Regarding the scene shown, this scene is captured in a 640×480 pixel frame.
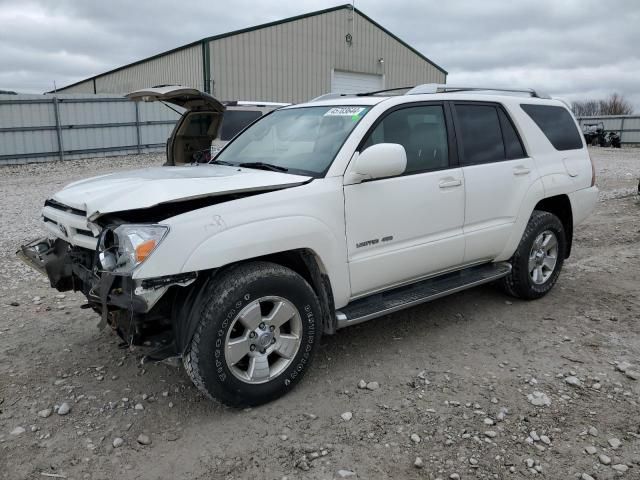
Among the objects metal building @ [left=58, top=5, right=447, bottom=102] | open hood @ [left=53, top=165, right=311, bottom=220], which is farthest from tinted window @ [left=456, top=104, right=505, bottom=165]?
metal building @ [left=58, top=5, right=447, bottom=102]

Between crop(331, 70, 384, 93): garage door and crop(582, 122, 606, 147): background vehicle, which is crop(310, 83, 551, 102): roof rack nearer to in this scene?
crop(331, 70, 384, 93): garage door

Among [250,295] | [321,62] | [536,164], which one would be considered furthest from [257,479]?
[321,62]

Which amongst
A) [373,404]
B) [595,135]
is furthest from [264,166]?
[595,135]

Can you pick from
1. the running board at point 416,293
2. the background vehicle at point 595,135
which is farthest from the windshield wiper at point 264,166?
the background vehicle at point 595,135

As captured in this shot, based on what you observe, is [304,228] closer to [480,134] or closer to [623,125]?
[480,134]

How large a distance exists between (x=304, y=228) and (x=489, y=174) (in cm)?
189

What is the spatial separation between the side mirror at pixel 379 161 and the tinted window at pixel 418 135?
311mm

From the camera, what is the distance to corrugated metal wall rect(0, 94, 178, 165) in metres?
16.7

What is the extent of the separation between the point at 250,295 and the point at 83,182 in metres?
1.63

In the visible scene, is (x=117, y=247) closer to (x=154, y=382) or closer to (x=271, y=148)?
(x=154, y=382)

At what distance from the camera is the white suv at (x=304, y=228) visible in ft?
9.93

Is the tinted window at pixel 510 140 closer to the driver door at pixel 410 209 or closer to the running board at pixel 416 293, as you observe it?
the driver door at pixel 410 209

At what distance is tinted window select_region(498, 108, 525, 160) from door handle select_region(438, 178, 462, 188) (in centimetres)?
77

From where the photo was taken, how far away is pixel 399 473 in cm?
276
